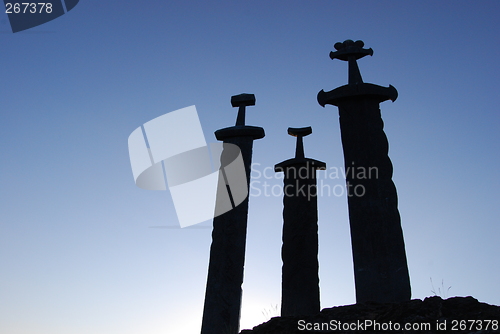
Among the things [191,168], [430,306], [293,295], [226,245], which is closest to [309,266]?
[293,295]

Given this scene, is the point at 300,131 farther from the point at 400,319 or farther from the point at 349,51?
the point at 400,319

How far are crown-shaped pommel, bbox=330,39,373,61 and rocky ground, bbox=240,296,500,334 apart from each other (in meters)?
4.32

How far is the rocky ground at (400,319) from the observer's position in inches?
145

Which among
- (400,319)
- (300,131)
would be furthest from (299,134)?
(400,319)

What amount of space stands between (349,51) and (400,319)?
4.69 meters

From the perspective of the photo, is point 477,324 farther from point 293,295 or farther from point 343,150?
point 293,295

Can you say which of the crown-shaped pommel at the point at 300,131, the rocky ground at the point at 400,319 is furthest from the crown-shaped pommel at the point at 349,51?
the rocky ground at the point at 400,319

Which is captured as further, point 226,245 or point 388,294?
point 226,245

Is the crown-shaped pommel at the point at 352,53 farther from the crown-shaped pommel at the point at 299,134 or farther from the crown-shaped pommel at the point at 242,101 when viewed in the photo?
the crown-shaped pommel at the point at 299,134

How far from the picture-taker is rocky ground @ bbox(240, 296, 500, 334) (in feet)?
12.1

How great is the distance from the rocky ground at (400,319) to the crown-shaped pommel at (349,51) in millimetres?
4320

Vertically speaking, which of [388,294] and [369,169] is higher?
[369,169]

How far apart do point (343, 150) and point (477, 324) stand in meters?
3.48

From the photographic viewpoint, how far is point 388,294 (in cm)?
583
